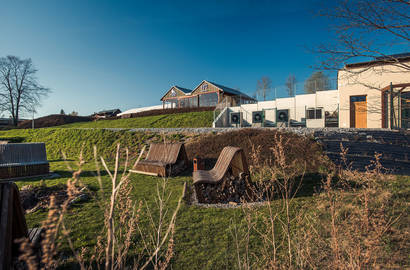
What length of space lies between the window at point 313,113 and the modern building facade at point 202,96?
9.89 meters

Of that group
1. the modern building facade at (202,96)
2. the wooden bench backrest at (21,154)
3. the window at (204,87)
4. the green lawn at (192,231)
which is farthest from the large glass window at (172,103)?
the green lawn at (192,231)

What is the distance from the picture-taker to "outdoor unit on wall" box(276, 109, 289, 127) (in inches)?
664

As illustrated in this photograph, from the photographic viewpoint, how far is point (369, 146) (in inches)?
308

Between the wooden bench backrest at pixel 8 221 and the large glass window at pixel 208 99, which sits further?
the large glass window at pixel 208 99

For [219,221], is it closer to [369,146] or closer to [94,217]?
[94,217]

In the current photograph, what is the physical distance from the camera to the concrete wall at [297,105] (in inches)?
708

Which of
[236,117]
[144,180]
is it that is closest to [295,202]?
[144,180]

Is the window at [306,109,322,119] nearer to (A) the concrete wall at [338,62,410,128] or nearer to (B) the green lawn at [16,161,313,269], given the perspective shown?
(A) the concrete wall at [338,62,410,128]

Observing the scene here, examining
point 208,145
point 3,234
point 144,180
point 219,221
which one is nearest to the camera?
point 3,234

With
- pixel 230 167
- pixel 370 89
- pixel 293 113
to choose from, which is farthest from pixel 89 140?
pixel 370 89

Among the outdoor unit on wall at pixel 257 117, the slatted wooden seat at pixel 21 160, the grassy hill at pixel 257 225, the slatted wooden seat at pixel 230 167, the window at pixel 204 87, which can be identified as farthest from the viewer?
the window at pixel 204 87

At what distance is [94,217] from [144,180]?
Result: 271 centimetres

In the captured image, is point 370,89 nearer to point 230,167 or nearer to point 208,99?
Answer: point 230,167

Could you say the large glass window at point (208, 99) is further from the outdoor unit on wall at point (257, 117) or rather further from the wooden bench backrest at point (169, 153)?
the wooden bench backrest at point (169, 153)
